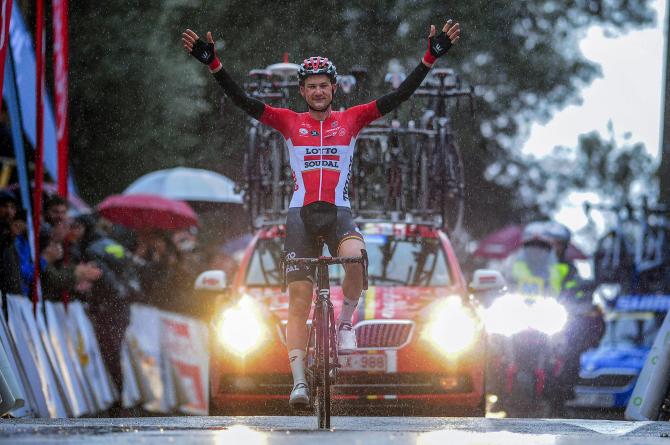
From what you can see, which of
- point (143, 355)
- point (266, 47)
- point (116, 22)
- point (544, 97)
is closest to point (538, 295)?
point (143, 355)

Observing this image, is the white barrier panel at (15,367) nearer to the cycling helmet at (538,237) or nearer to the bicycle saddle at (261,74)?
the bicycle saddle at (261,74)

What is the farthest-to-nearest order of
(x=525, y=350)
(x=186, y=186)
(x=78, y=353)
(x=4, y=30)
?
(x=186, y=186), (x=525, y=350), (x=78, y=353), (x=4, y=30)

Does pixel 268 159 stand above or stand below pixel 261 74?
below

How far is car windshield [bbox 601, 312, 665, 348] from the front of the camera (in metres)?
16.8

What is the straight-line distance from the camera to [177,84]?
2416 centimetres

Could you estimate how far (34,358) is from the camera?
11.9 m

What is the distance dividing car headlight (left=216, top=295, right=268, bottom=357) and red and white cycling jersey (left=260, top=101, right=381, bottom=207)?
2486 millimetres

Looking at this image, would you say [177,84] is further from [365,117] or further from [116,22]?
[365,117]

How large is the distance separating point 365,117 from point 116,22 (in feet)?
45.8

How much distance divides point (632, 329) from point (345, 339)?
8296mm

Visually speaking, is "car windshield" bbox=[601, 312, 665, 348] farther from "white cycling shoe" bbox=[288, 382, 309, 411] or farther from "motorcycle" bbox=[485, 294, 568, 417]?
"white cycling shoe" bbox=[288, 382, 309, 411]

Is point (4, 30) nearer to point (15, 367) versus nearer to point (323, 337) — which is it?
point (15, 367)

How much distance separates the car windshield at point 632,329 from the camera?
1683 centimetres

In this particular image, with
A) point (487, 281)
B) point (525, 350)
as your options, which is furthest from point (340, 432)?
point (525, 350)
